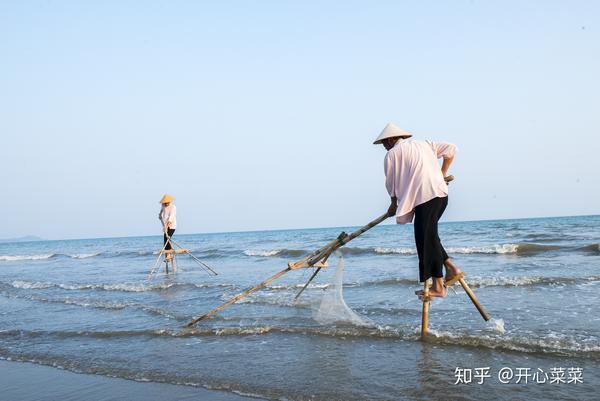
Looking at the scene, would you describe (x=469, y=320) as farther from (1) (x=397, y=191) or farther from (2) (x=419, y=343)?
(1) (x=397, y=191)

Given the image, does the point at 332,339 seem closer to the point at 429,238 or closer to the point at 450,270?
the point at 450,270

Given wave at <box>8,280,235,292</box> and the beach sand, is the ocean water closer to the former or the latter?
the beach sand

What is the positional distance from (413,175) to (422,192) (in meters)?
0.17

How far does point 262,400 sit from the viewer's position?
10.8ft

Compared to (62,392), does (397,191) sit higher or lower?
higher

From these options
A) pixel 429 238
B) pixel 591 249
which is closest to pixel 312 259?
pixel 429 238

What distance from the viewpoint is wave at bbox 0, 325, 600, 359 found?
4137 mm

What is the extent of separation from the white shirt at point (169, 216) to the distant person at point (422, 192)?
34.2 feet

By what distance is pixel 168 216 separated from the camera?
13.6 m

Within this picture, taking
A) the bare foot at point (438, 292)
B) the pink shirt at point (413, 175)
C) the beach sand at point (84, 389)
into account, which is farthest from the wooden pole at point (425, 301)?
the beach sand at point (84, 389)

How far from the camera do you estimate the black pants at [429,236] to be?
4.04 metres

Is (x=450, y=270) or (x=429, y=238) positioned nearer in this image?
(x=429, y=238)

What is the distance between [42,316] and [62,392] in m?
3.91

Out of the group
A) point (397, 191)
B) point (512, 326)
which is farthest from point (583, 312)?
point (397, 191)
